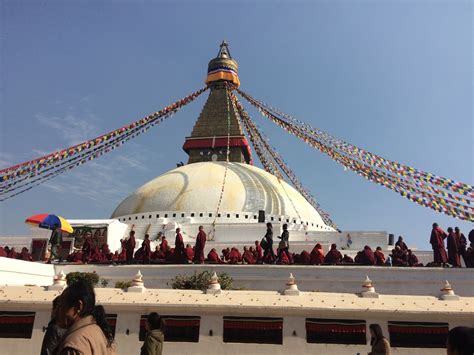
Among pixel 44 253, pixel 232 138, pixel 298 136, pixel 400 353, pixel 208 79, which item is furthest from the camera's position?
pixel 208 79

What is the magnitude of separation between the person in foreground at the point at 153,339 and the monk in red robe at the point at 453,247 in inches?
398

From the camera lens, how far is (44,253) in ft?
61.2

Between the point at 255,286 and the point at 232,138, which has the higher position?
the point at 232,138

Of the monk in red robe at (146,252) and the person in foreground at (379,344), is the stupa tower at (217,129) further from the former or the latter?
the person in foreground at (379,344)

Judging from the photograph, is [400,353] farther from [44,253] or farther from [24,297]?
[44,253]

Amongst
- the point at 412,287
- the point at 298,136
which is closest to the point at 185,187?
the point at 298,136

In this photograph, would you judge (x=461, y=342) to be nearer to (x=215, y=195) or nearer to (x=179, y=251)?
(x=179, y=251)

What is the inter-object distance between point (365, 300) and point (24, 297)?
6.24 meters

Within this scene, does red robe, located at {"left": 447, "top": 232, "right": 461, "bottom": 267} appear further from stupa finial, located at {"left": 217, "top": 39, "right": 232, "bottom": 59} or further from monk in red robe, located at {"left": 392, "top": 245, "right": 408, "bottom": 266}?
stupa finial, located at {"left": 217, "top": 39, "right": 232, "bottom": 59}

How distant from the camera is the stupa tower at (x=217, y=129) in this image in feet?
105

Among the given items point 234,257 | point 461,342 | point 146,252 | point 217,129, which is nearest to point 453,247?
point 234,257

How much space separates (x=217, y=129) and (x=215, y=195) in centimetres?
1089

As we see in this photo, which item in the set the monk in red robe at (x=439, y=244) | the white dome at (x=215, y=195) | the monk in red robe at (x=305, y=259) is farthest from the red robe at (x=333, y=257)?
the white dome at (x=215, y=195)

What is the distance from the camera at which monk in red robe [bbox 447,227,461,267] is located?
11.9 metres
